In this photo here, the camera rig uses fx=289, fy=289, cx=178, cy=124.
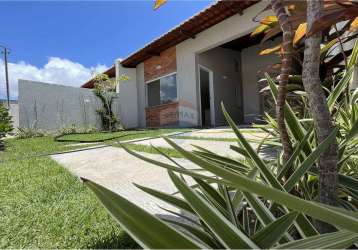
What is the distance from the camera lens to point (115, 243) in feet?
4.84

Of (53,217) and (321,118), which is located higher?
(321,118)

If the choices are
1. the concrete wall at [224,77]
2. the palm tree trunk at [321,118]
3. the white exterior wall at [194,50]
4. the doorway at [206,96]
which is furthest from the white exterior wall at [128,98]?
the palm tree trunk at [321,118]

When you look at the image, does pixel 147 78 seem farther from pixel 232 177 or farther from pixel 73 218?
pixel 232 177

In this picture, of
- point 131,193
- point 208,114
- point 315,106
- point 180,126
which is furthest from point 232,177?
point 208,114

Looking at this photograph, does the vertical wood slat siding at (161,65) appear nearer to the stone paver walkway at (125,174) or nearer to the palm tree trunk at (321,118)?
the stone paver walkway at (125,174)

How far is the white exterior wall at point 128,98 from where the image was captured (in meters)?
13.7

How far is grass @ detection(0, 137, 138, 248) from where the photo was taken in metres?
1.54

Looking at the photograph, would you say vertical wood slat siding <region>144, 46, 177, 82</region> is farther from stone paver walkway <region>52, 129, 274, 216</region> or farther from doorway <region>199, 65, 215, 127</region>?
stone paver walkway <region>52, 129, 274, 216</region>

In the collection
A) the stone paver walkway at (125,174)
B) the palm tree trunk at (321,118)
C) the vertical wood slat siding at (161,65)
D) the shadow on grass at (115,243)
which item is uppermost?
the vertical wood slat siding at (161,65)

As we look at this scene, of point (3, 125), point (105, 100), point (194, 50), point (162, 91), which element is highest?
point (194, 50)

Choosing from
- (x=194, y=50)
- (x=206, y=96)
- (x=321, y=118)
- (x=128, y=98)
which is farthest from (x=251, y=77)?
(x=321, y=118)

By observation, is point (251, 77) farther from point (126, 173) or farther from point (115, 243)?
point (115, 243)

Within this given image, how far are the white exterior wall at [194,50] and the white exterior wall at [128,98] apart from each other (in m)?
3.20

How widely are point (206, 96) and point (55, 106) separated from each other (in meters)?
6.53
